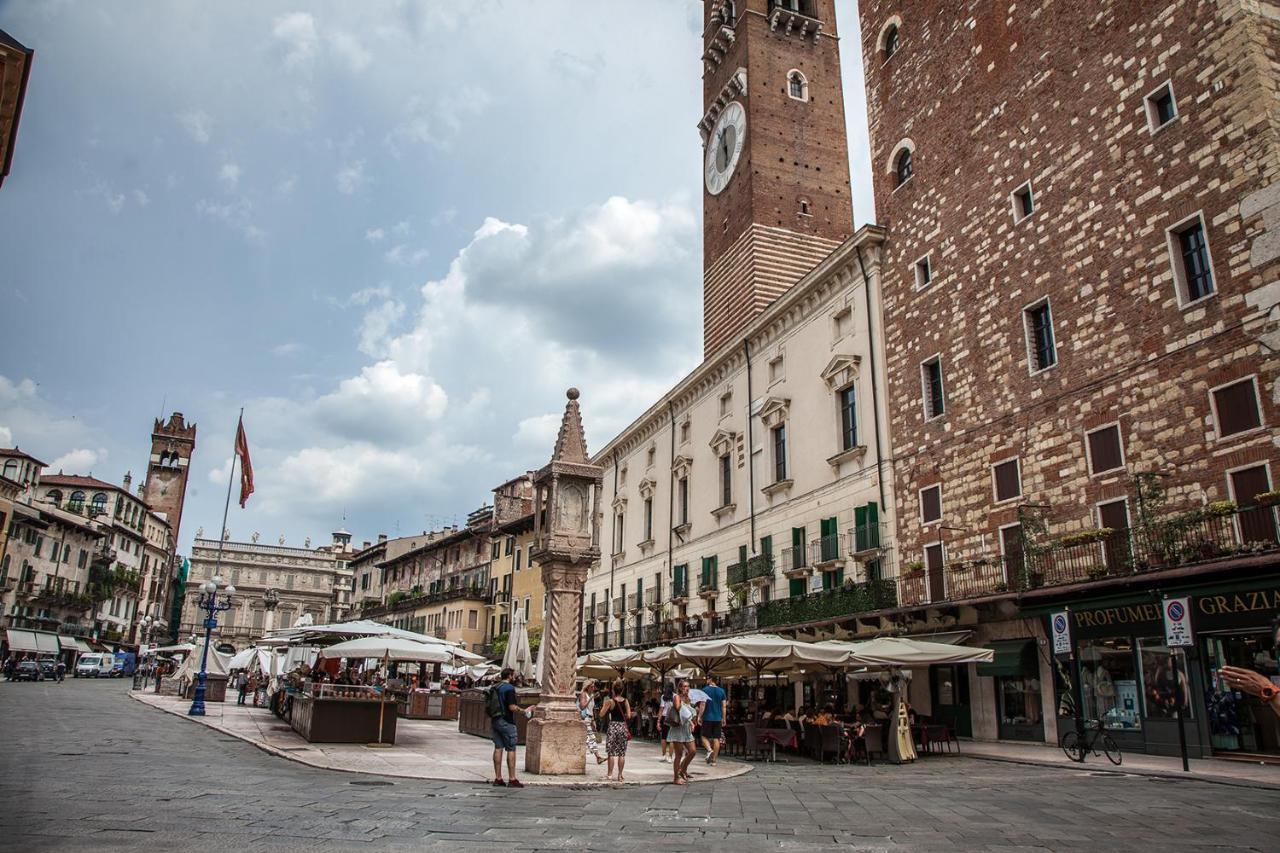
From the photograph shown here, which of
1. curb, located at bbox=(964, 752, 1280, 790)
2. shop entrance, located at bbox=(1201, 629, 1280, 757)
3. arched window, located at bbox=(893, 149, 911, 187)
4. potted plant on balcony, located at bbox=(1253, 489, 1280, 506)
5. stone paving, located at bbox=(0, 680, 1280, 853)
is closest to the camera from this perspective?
stone paving, located at bbox=(0, 680, 1280, 853)

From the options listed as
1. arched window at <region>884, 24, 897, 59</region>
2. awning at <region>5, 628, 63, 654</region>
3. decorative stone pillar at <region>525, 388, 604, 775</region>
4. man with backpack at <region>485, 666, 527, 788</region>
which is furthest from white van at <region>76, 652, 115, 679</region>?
arched window at <region>884, 24, 897, 59</region>

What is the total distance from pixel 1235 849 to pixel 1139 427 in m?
13.1

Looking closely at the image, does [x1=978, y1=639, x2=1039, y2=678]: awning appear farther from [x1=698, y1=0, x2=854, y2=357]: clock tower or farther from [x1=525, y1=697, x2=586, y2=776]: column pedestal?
[x1=698, y1=0, x2=854, y2=357]: clock tower

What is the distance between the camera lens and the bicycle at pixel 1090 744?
55.9 feet

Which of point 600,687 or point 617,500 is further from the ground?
point 617,500

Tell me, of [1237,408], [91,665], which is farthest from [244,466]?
[91,665]

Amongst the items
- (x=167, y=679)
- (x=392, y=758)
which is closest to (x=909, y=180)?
(x=392, y=758)

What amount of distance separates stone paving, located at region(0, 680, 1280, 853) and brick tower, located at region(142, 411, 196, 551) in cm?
9394

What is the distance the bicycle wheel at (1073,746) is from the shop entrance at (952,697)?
4.11 meters

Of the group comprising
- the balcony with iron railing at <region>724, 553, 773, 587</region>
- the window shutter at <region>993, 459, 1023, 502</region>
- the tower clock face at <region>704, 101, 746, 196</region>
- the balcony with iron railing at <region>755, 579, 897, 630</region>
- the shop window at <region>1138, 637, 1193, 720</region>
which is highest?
the tower clock face at <region>704, 101, 746, 196</region>

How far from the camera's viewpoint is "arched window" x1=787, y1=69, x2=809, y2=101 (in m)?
45.9

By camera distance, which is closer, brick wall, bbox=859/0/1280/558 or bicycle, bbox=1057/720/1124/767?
bicycle, bbox=1057/720/1124/767

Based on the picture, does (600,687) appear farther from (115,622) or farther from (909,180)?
(115,622)

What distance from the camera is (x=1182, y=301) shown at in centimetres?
1878
